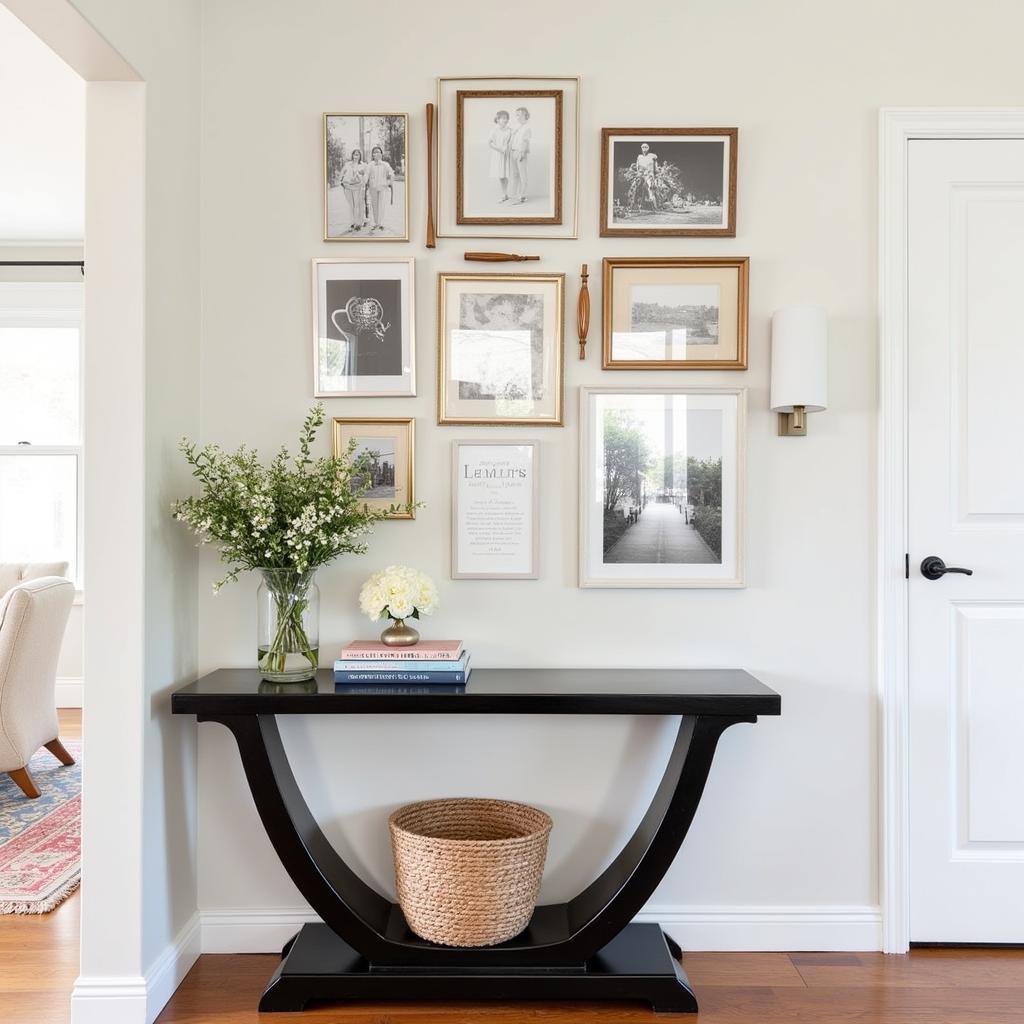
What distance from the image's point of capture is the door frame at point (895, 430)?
7.16 feet

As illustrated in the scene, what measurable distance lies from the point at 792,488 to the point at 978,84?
Answer: 1.17 meters

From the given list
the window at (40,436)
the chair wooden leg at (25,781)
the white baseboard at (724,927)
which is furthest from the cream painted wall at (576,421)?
the window at (40,436)

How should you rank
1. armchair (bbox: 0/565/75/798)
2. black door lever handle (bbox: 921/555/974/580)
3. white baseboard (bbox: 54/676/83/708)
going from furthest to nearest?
white baseboard (bbox: 54/676/83/708), armchair (bbox: 0/565/75/798), black door lever handle (bbox: 921/555/974/580)

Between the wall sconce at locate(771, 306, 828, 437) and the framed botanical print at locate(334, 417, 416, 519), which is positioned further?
the framed botanical print at locate(334, 417, 416, 519)

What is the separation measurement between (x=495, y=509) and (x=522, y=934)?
3.45 feet

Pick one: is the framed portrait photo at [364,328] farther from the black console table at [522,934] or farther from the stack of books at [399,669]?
the black console table at [522,934]

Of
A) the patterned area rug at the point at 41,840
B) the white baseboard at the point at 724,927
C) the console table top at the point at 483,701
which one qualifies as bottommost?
the patterned area rug at the point at 41,840

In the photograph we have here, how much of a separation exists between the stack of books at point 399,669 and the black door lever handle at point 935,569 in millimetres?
1238

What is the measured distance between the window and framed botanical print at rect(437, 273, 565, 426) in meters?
3.48

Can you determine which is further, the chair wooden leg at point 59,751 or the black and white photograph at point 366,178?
the chair wooden leg at point 59,751

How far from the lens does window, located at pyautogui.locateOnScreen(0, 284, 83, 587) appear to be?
4816 millimetres

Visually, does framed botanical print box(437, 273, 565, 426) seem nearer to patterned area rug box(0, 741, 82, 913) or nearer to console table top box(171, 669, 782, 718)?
console table top box(171, 669, 782, 718)

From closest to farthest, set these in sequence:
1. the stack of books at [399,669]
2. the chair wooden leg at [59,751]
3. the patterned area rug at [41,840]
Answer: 1. the stack of books at [399,669]
2. the patterned area rug at [41,840]
3. the chair wooden leg at [59,751]

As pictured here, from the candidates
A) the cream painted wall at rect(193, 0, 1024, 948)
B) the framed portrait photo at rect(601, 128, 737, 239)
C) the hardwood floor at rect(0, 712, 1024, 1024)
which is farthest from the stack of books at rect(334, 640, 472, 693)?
the framed portrait photo at rect(601, 128, 737, 239)
